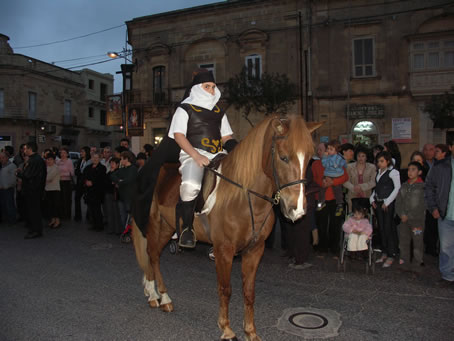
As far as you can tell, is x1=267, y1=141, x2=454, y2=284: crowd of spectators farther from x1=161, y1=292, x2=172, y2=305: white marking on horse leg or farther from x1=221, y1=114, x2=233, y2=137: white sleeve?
x1=161, y1=292, x2=172, y2=305: white marking on horse leg

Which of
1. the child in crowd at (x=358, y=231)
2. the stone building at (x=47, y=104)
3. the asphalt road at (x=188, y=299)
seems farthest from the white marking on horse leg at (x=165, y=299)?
the stone building at (x=47, y=104)

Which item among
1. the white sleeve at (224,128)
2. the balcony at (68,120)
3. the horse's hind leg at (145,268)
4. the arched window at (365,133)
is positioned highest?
the balcony at (68,120)

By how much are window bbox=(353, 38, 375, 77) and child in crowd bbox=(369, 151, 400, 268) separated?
15654mm

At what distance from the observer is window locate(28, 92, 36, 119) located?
1431 inches

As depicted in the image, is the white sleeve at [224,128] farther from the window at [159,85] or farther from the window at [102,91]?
the window at [102,91]

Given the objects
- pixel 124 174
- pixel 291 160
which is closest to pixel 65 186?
pixel 124 174

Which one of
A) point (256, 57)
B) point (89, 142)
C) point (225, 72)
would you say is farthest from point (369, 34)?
point (89, 142)

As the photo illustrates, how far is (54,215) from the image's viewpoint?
383 inches

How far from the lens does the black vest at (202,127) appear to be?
3.79 meters

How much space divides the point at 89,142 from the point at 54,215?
37438mm

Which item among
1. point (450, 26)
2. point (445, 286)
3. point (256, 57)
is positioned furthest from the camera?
point (256, 57)

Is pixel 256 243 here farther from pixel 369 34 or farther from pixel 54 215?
pixel 369 34

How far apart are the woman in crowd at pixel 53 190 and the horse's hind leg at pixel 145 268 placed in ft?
20.0

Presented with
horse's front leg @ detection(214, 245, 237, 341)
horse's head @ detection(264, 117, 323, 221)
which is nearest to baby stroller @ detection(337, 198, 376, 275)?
horse's front leg @ detection(214, 245, 237, 341)
